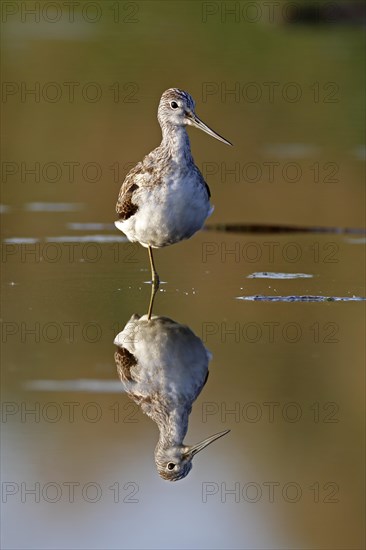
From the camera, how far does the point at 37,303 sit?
10672 millimetres

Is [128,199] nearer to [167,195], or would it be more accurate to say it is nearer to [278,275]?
[167,195]

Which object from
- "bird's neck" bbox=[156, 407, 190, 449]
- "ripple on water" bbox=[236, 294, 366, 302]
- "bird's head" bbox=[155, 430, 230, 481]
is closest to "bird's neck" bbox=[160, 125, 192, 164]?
"ripple on water" bbox=[236, 294, 366, 302]

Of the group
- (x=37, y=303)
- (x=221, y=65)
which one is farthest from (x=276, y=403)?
(x=221, y=65)

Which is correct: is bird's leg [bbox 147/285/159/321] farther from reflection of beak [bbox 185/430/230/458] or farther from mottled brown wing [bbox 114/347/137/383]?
reflection of beak [bbox 185/430/230/458]

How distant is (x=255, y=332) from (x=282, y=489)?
296 cm

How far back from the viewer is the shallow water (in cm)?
671

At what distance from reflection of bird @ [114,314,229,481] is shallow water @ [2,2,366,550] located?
0.08 metres

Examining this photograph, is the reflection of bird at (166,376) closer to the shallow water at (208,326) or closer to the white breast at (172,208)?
the shallow water at (208,326)

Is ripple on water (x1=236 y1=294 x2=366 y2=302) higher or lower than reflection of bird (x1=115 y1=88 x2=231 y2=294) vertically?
lower

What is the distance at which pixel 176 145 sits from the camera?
36.5 ft

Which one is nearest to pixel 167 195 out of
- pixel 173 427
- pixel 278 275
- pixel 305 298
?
pixel 305 298

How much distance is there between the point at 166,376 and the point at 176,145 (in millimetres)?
3244

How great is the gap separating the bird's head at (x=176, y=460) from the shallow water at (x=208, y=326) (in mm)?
67

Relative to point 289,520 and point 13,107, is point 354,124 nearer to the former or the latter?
point 13,107
